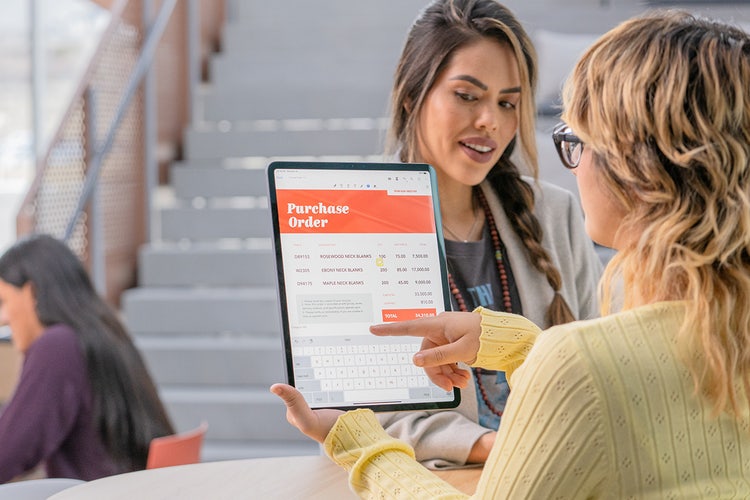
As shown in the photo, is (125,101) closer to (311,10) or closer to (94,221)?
(94,221)

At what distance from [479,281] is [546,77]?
114 inches

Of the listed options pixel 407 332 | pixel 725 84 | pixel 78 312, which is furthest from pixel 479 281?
pixel 78 312

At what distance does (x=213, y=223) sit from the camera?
4.84 m

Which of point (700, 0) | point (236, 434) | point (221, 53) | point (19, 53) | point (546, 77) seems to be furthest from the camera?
point (19, 53)

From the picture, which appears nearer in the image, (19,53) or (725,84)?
(725,84)

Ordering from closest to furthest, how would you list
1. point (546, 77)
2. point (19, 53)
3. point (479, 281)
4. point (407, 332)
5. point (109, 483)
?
point (407, 332) → point (109, 483) → point (479, 281) → point (546, 77) → point (19, 53)

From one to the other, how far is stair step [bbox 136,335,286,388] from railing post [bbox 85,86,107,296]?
1.38 feet

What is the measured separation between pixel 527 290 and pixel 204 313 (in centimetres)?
297

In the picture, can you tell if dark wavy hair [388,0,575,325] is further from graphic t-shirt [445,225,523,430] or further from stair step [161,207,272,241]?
stair step [161,207,272,241]

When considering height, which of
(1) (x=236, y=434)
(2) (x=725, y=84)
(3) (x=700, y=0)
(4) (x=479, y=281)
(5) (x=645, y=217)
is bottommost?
(1) (x=236, y=434)

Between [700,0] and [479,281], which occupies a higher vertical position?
[700,0]

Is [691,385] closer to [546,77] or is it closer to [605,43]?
[605,43]


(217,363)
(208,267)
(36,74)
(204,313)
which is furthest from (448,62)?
(36,74)

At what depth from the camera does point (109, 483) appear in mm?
1396
